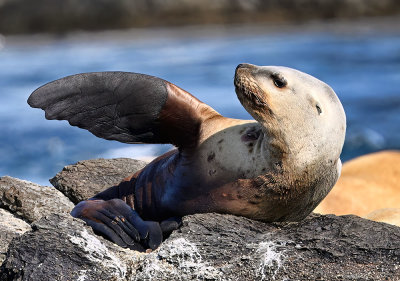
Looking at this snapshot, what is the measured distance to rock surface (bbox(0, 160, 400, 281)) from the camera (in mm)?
3010

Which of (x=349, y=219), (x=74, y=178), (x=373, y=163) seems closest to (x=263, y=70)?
(x=349, y=219)

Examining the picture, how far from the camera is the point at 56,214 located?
10.6ft

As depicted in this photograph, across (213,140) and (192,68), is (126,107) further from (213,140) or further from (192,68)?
(192,68)

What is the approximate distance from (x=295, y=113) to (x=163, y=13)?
2067 cm

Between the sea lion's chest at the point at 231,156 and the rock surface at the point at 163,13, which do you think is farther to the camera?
the rock surface at the point at 163,13

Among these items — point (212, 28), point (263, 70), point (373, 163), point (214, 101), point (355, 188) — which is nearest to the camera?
point (263, 70)

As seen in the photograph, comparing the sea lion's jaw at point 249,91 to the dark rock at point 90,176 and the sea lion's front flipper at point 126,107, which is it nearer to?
the sea lion's front flipper at point 126,107

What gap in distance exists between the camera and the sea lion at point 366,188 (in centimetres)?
603

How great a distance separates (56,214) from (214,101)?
1096 centimetres

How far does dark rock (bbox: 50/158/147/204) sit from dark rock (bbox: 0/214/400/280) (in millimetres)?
1121

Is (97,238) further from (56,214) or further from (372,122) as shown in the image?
(372,122)

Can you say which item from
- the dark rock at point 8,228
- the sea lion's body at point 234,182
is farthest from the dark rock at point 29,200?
the sea lion's body at point 234,182

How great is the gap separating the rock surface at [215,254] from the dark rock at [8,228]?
405mm

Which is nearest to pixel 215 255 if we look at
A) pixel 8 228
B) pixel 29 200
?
pixel 8 228
